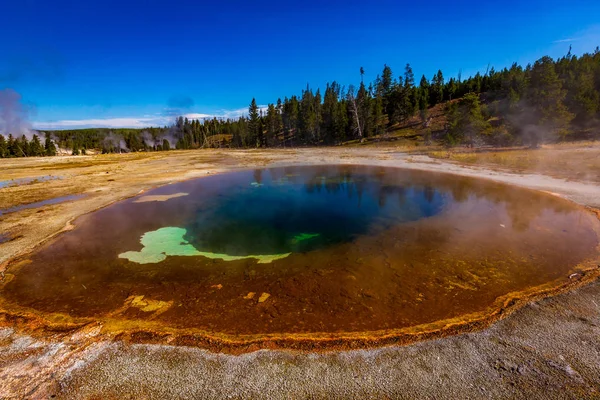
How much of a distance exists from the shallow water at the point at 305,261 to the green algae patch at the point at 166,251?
5 cm

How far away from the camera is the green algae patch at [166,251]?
31.2 feet

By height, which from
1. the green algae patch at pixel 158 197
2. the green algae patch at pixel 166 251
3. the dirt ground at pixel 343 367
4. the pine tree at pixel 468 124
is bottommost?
the dirt ground at pixel 343 367

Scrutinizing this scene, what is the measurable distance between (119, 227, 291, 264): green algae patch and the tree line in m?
37.9

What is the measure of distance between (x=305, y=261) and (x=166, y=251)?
516 cm

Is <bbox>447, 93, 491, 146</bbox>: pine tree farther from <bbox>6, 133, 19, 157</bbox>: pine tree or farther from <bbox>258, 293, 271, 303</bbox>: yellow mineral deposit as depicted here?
<bbox>6, 133, 19, 157</bbox>: pine tree

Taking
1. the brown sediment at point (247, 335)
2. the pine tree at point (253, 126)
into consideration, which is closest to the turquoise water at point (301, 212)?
the brown sediment at point (247, 335)

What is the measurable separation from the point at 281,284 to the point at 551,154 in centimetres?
3526

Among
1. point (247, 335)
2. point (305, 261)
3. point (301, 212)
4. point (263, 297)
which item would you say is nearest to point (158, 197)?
point (301, 212)

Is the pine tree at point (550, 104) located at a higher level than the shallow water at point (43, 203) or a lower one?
higher

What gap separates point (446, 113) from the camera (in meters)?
51.5

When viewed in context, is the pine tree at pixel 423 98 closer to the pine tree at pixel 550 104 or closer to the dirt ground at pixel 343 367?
the pine tree at pixel 550 104

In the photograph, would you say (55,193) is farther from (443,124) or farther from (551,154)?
(443,124)

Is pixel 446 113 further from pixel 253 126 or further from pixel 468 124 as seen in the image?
pixel 253 126

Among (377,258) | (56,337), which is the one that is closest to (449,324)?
(377,258)
